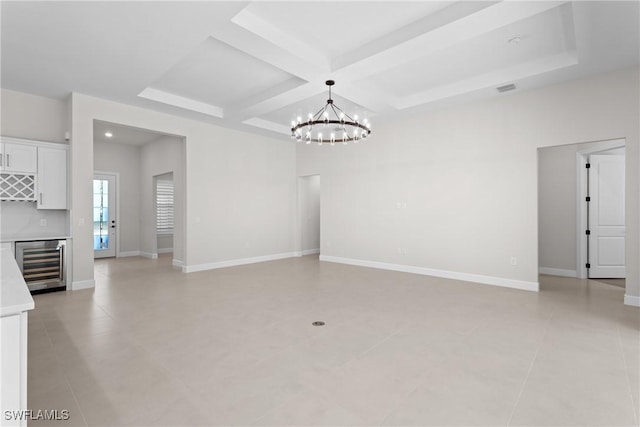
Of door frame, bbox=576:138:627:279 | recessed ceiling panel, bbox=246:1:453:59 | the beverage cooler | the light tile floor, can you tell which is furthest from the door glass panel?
door frame, bbox=576:138:627:279

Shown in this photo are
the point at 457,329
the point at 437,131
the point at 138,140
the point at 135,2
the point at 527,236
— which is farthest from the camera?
the point at 138,140

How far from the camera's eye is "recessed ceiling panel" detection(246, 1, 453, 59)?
3.23m

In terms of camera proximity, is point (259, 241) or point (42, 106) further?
point (259, 241)

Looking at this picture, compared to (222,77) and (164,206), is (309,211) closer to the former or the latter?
(164,206)

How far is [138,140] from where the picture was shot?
8523mm

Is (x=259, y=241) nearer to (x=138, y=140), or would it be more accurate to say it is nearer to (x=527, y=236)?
(x=138, y=140)

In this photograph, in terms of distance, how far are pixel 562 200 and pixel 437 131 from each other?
2.79m

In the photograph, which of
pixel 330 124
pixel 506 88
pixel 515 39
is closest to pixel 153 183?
pixel 330 124

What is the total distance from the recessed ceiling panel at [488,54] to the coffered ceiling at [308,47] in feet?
0.05

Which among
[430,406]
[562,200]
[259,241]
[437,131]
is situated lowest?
[430,406]

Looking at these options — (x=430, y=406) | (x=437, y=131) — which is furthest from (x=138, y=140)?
(x=430, y=406)

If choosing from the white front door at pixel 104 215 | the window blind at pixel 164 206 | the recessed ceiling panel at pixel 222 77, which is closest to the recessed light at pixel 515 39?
the recessed ceiling panel at pixel 222 77

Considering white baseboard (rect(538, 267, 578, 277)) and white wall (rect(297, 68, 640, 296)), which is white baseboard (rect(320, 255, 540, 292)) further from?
white baseboard (rect(538, 267, 578, 277))

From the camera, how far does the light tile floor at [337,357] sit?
1.99 metres
